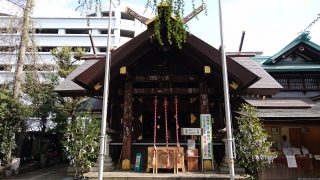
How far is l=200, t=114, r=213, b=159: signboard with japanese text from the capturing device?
36.8 feet

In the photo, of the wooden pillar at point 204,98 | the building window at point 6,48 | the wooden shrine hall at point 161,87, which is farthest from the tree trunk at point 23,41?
the wooden pillar at point 204,98

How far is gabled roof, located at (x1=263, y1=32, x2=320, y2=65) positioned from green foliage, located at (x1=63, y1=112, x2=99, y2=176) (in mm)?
11162

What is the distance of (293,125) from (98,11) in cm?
1114

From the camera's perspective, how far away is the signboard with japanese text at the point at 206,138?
11219 millimetres

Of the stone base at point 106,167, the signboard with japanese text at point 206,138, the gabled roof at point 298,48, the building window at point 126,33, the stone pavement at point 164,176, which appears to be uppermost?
the building window at point 126,33

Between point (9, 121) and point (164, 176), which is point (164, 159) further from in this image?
point (9, 121)

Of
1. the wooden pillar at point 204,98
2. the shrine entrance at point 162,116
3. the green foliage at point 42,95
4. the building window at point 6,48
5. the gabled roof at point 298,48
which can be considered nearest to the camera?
the wooden pillar at point 204,98

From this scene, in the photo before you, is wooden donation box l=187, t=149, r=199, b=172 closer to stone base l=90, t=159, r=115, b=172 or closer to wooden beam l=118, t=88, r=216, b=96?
wooden beam l=118, t=88, r=216, b=96

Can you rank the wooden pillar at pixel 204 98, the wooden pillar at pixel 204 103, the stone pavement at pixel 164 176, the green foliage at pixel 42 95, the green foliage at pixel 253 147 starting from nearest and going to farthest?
the green foliage at pixel 253 147 → the stone pavement at pixel 164 176 → the wooden pillar at pixel 204 103 → the wooden pillar at pixel 204 98 → the green foliage at pixel 42 95

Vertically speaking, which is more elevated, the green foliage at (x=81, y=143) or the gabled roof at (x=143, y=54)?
the gabled roof at (x=143, y=54)

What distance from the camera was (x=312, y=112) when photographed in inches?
505

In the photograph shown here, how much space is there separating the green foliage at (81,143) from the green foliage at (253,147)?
5.98m

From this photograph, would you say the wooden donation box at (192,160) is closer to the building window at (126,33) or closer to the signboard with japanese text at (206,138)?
the signboard with japanese text at (206,138)

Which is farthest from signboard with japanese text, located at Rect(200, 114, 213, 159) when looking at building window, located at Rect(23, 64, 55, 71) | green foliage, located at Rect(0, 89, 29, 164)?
building window, located at Rect(23, 64, 55, 71)
